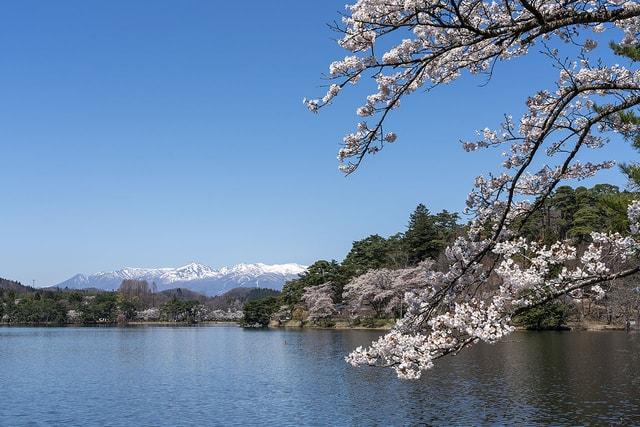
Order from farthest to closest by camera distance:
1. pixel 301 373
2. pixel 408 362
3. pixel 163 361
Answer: pixel 163 361
pixel 301 373
pixel 408 362

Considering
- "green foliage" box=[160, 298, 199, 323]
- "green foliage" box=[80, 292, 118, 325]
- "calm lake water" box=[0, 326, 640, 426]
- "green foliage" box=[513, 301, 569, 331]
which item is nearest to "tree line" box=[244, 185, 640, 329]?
"green foliage" box=[513, 301, 569, 331]

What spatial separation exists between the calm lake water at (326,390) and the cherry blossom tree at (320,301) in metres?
33.7

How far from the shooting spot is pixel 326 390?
846 inches

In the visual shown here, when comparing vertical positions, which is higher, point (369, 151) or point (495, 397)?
point (369, 151)

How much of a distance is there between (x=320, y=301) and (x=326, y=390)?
47108 millimetres

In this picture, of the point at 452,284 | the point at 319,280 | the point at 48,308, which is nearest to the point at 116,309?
the point at 48,308

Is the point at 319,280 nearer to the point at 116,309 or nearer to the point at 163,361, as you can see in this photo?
the point at 163,361

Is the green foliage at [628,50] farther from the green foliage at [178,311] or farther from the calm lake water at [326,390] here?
the green foliage at [178,311]

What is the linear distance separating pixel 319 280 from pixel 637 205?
228 feet

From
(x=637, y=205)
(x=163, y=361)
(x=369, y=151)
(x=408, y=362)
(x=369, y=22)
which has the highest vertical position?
(x=369, y=22)

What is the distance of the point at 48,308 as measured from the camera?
102 metres

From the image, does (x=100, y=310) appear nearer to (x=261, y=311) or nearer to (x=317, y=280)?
(x=261, y=311)

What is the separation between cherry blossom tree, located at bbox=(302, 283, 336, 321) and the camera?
68.2m

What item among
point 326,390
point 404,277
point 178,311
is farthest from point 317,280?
point 326,390
